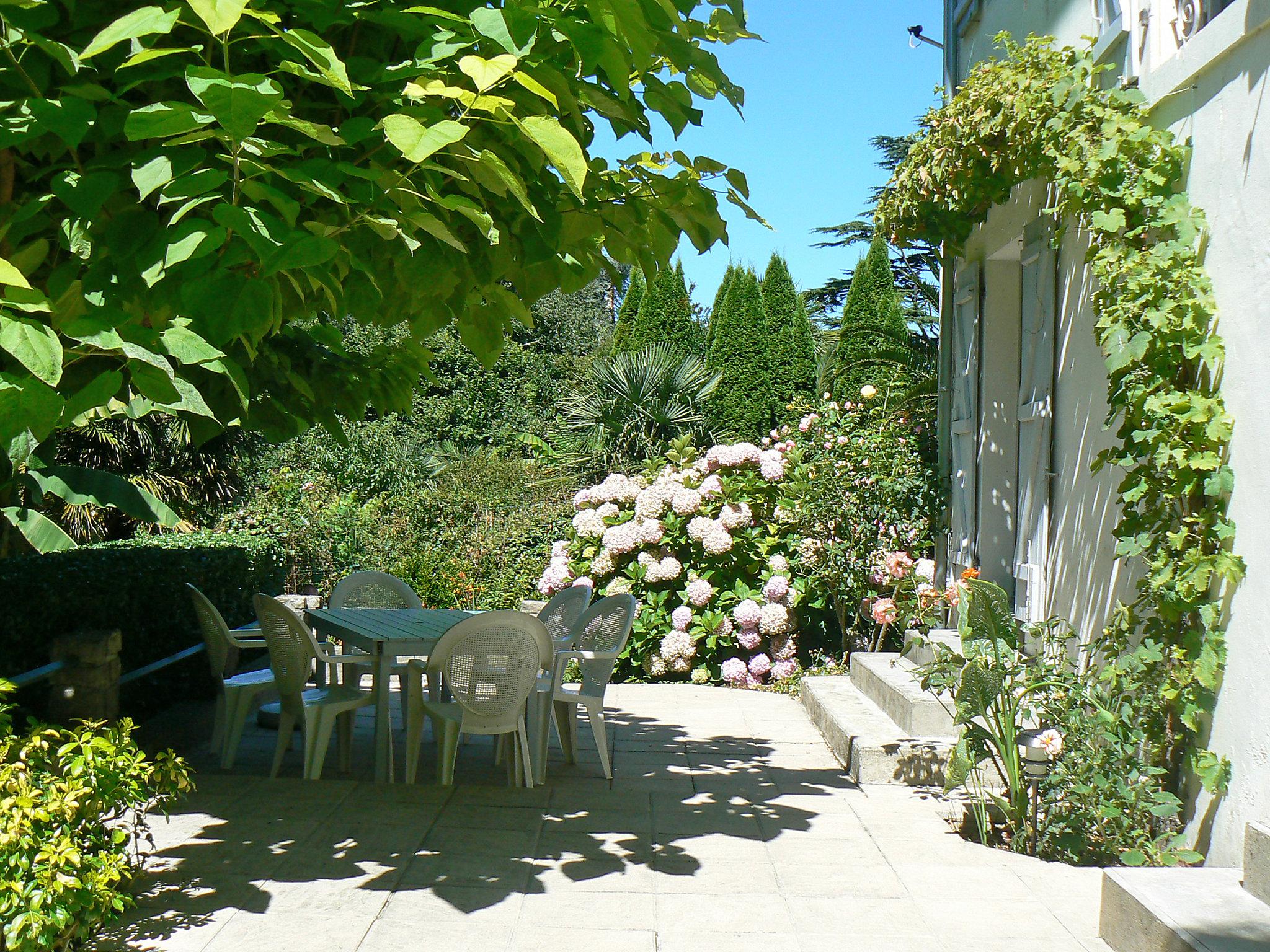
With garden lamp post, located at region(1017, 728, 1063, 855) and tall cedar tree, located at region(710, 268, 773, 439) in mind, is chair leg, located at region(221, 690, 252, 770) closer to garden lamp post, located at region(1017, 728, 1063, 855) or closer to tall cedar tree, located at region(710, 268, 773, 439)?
garden lamp post, located at region(1017, 728, 1063, 855)

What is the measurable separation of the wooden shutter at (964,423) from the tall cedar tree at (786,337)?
6899 mm

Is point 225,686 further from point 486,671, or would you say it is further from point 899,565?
point 899,565

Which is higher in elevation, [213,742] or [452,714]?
[452,714]

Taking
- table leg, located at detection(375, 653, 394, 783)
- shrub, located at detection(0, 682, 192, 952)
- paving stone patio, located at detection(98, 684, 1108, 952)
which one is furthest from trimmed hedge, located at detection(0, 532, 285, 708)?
shrub, located at detection(0, 682, 192, 952)

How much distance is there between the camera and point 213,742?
19.5 feet

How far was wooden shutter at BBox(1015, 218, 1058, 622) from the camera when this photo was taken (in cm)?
566

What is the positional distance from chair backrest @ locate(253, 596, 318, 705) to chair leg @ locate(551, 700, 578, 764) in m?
1.39

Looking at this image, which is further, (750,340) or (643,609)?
(750,340)

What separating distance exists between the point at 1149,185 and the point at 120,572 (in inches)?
225

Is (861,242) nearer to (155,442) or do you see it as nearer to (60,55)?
(155,442)

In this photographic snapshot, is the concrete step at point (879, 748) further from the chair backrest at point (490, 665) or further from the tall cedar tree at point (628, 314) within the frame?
the tall cedar tree at point (628, 314)

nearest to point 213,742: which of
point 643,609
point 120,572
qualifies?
point 120,572

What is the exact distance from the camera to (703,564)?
9.32 m

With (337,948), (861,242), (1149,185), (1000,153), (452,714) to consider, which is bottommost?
(337,948)
